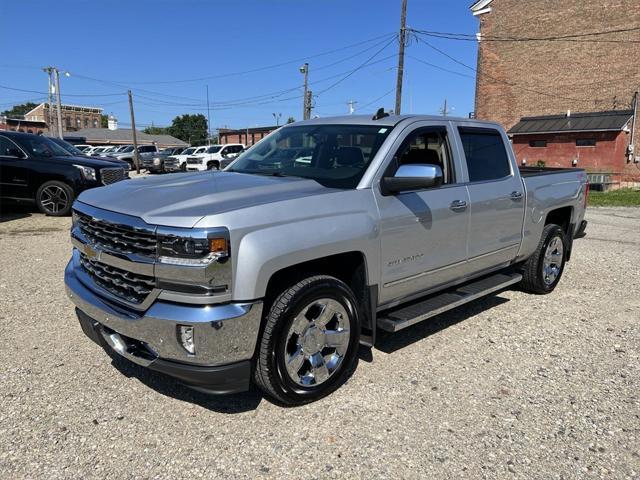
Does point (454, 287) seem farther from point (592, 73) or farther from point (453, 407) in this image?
point (592, 73)

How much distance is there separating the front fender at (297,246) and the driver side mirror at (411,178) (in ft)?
0.97

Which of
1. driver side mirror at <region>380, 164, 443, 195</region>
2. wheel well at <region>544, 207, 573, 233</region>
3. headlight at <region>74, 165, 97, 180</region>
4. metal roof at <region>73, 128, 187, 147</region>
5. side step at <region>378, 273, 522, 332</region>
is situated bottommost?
side step at <region>378, 273, 522, 332</region>

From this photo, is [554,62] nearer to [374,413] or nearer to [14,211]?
[14,211]

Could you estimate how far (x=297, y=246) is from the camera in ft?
9.71

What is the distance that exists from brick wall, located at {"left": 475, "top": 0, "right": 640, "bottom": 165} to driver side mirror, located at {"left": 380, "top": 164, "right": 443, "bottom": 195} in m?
33.6

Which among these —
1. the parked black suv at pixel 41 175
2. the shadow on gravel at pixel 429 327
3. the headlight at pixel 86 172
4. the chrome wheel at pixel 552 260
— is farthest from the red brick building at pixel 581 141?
the parked black suv at pixel 41 175

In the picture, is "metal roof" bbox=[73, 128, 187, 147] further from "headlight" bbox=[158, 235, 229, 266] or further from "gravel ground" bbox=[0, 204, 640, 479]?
"headlight" bbox=[158, 235, 229, 266]

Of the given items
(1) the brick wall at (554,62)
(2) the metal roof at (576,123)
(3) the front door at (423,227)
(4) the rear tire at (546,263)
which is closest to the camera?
(3) the front door at (423,227)

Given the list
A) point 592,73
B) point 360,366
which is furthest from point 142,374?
point 592,73

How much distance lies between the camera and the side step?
3676 millimetres

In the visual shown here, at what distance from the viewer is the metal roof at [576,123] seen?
29828 mm

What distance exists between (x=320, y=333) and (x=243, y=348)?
24.7 inches

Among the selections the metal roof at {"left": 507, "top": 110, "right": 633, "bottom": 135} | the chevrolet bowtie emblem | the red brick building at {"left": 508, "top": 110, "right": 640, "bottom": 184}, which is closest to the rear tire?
the chevrolet bowtie emblem

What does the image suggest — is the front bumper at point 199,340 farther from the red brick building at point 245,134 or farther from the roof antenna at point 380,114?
the red brick building at point 245,134
